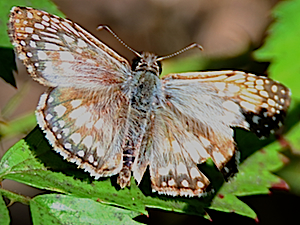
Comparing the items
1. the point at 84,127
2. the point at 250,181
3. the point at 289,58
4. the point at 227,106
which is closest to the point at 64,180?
the point at 84,127

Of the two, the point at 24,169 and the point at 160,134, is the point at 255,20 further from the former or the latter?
the point at 24,169

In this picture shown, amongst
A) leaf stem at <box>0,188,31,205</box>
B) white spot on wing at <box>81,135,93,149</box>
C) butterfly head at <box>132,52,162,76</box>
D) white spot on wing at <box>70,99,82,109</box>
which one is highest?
butterfly head at <box>132,52,162,76</box>

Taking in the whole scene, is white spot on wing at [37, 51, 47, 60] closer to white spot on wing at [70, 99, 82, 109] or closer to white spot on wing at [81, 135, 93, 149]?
white spot on wing at [70, 99, 82, 109]

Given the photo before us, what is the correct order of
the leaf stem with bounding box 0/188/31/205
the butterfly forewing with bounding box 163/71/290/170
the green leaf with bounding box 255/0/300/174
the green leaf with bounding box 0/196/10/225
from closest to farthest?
the green leaf with bounding box 0/196/10/225
the leaf stem with bounding box 0/188/31/205
the butterfly forewing with bounding box 163/71/290/170
the green leaf with bounding box 255/0/300/174

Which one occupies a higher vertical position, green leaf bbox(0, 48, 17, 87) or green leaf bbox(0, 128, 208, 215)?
green leaf bbox(0, 48, 17, 87)

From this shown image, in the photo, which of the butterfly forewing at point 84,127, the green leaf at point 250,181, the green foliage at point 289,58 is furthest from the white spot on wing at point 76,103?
the green foliage at point 289,58

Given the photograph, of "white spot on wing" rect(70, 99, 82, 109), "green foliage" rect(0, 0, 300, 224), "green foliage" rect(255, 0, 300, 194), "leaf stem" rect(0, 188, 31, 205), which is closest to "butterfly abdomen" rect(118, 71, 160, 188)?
"green foliage" rect(0, 0, 300, 224)

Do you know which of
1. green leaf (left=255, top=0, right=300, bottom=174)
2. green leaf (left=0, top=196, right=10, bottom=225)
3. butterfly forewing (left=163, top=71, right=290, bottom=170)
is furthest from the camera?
green leaf (left=255, top=0, right=300, bottom=174)

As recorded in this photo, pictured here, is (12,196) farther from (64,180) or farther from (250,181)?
(250,181)
